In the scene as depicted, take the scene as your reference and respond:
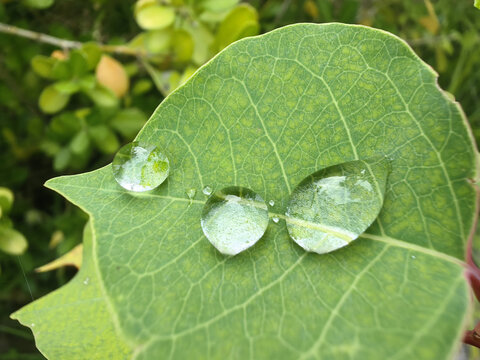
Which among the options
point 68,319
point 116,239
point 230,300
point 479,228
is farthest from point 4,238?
point 479,228

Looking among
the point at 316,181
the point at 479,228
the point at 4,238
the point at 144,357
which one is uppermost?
the point at 316,181

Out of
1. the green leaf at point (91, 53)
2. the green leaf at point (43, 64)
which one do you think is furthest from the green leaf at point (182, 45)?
the green leaf at point (43, 64)

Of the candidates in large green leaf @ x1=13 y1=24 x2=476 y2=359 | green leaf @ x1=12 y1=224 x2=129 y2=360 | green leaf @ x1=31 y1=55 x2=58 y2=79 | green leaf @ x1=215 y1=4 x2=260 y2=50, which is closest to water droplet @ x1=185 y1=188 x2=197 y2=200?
large green leaf @ x1=13 y1=24 x2=476 y2=359

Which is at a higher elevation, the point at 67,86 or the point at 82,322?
the point at 67,86

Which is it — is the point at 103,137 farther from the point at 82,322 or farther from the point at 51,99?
the point at 82,322

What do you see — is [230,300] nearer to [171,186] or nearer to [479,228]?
[171,186]

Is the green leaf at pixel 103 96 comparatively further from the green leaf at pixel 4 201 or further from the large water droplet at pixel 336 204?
the large water droplet at pixel 336 204

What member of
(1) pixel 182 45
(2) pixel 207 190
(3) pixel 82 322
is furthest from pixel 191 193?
(1) pixel 182 45
